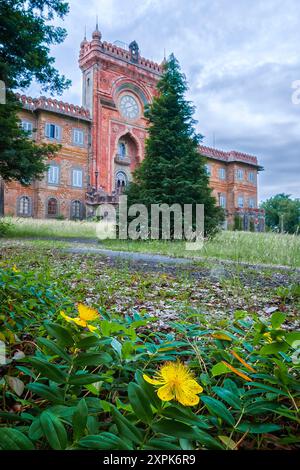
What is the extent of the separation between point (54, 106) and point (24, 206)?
7.13m

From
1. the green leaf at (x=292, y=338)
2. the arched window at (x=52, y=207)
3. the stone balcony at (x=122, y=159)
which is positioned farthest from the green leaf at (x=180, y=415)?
the stone balcony at (x=122, y=159)

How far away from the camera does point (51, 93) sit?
27.8 ft

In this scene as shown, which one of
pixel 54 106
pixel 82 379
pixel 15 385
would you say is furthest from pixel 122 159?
pixel 82 379

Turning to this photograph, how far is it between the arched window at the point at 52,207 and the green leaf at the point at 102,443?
21.6 m

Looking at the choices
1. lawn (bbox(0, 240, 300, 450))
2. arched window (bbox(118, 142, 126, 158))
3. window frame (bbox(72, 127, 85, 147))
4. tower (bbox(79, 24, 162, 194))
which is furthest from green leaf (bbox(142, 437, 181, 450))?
arched window (bbox(118, 142, 126, 158))

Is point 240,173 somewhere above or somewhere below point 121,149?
below

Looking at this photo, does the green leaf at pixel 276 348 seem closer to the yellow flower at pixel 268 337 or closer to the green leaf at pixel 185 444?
the yellow flower at pixel 268 337

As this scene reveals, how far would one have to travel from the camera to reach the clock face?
24.2m

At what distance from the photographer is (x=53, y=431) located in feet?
1.89

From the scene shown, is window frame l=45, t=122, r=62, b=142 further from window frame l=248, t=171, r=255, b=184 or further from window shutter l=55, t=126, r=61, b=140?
window frame l=248, t=171, r=255, b=184

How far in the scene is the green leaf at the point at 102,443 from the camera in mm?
557

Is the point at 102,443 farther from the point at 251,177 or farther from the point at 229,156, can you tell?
the point at 251,177
